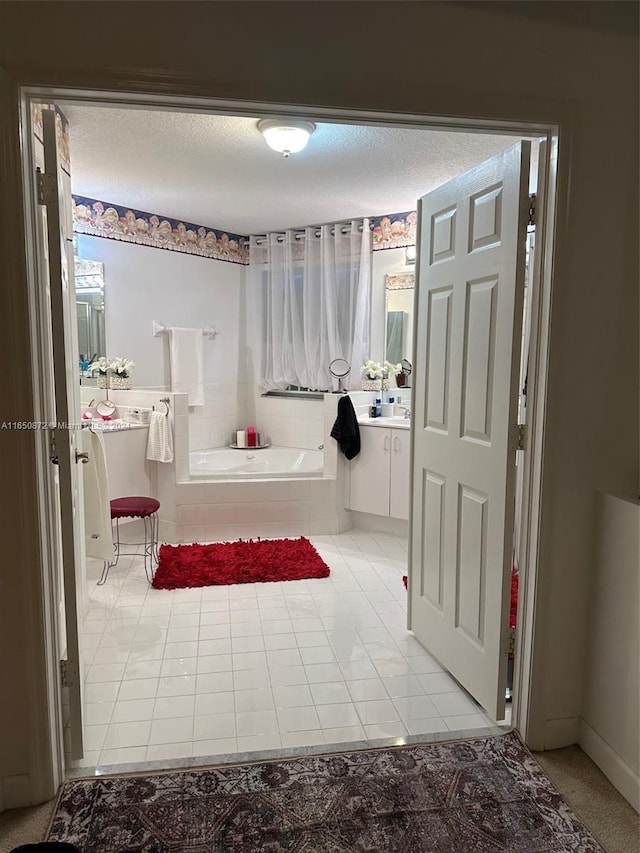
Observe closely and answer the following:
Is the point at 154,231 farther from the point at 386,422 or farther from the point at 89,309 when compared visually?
the point at 386,422

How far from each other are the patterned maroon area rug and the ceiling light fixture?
2.77 meters

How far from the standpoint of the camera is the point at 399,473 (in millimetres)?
4293

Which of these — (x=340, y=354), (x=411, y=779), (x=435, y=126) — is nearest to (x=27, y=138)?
(x=435, y=126)

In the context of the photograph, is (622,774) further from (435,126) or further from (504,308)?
(435,126)

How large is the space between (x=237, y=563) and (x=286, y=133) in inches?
99.1

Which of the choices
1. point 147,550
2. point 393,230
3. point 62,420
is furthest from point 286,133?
point 147,550

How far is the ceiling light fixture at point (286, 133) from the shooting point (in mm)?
2949

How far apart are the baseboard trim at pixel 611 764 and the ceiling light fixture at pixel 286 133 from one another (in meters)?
2.86

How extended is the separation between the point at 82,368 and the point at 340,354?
2119mm

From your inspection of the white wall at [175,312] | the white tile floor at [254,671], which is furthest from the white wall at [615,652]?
the white wall at [175,312]

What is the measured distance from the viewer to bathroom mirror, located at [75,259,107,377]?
451cm

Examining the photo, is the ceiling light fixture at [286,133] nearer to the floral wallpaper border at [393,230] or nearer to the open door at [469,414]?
the open door at [469,414]

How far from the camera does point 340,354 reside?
17.2ft

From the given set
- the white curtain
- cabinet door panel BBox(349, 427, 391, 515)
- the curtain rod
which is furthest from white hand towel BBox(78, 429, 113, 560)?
the curtain rod
